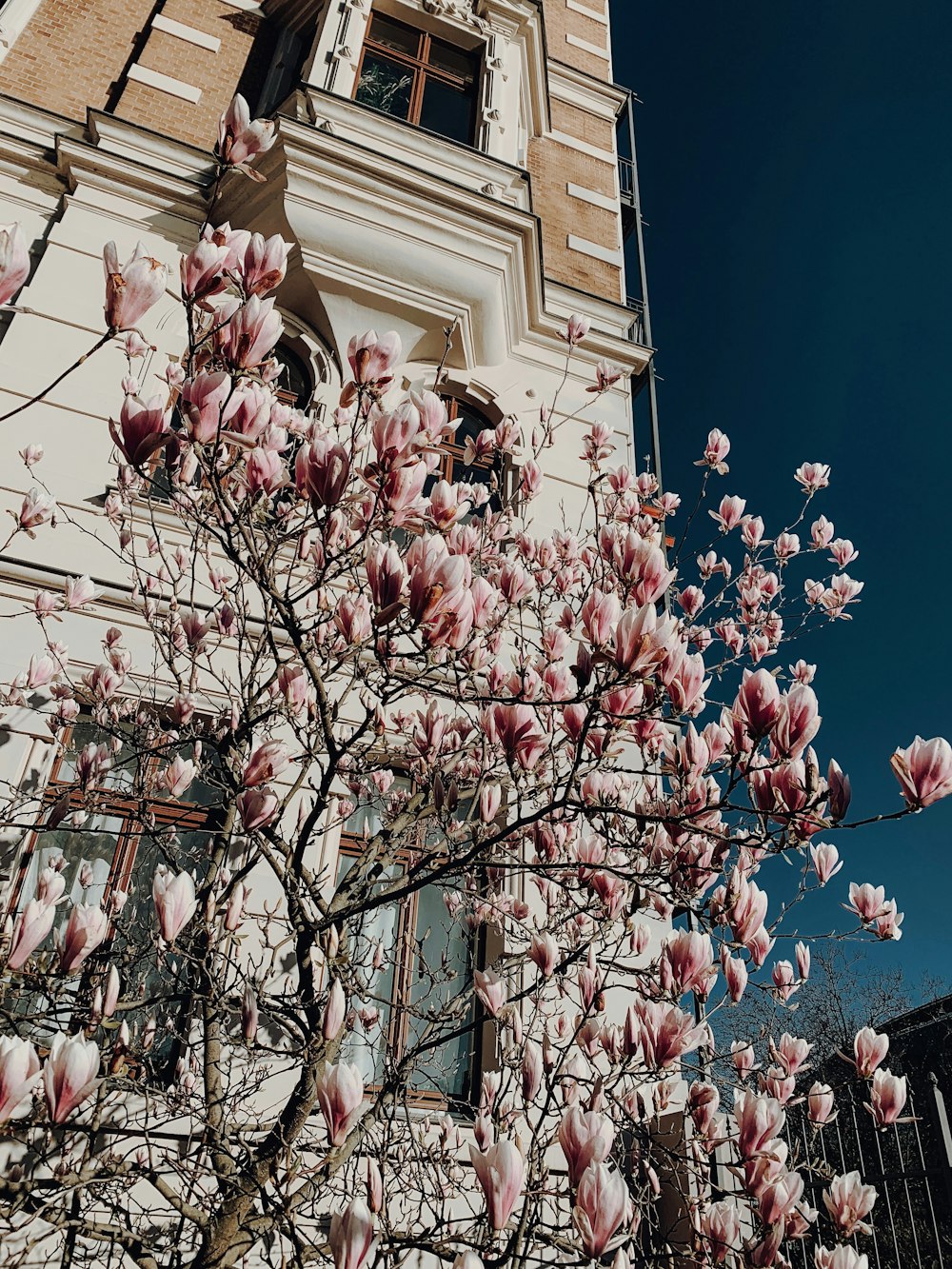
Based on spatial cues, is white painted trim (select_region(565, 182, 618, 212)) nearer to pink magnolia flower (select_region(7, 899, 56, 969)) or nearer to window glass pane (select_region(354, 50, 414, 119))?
window glass pane (select_region(354, 50, 414, 119))

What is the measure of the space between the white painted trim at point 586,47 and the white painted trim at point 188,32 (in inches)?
198

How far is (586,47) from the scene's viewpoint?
416 inches

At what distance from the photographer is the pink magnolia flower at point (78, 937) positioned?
175 cm

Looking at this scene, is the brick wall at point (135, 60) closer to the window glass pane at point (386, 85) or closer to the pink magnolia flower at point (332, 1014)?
the window glass pane at point (386, 85)

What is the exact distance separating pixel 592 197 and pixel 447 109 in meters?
2.08

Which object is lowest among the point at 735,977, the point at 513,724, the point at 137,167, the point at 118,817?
the point at 735,977

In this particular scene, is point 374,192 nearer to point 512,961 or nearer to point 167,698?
point 167,698

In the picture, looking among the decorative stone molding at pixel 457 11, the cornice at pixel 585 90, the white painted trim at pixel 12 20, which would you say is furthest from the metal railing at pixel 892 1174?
the cornice at pixel 585 90

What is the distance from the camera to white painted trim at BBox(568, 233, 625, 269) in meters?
8.68

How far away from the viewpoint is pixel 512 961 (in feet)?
12.2

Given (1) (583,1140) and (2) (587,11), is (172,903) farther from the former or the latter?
(2) (587,11)

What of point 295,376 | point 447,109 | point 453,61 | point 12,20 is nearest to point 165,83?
point 12,20

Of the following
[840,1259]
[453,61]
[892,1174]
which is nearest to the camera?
[840,1259]

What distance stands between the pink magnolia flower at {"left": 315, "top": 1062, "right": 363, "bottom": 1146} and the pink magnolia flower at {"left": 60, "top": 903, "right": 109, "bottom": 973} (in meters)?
0.64
